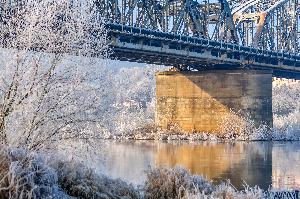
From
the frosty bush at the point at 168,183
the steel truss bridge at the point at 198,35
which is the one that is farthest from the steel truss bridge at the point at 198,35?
the frosty bush at the point at 168,183

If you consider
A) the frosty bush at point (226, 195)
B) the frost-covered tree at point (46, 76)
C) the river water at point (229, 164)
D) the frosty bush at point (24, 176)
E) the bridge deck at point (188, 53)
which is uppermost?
the bridge deck at point (188, 53)

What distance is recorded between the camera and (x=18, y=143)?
56.2ft

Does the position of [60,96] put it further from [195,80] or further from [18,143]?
[195,80]

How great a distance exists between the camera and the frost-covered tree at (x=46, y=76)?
17828 mm

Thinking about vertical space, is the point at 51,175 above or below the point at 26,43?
below

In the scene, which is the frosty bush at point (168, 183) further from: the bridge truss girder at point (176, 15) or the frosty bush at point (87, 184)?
the bridge truss girder at point (176, 15)

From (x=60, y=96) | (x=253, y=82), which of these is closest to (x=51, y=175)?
(x=60, y=96)

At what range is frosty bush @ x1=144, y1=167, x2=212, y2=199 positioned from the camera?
17.4 metres

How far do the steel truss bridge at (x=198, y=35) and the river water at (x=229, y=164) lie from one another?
8926mm

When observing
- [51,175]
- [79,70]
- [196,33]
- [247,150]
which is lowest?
[247,150]

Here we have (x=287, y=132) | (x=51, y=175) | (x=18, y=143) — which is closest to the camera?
(x=51, y=175)

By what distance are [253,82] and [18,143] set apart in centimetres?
4722

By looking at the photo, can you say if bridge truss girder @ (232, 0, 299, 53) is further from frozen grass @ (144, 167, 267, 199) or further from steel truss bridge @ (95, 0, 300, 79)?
frozen grass @ (144, 167, 267, 199)

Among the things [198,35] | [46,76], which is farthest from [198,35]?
[46,76]
